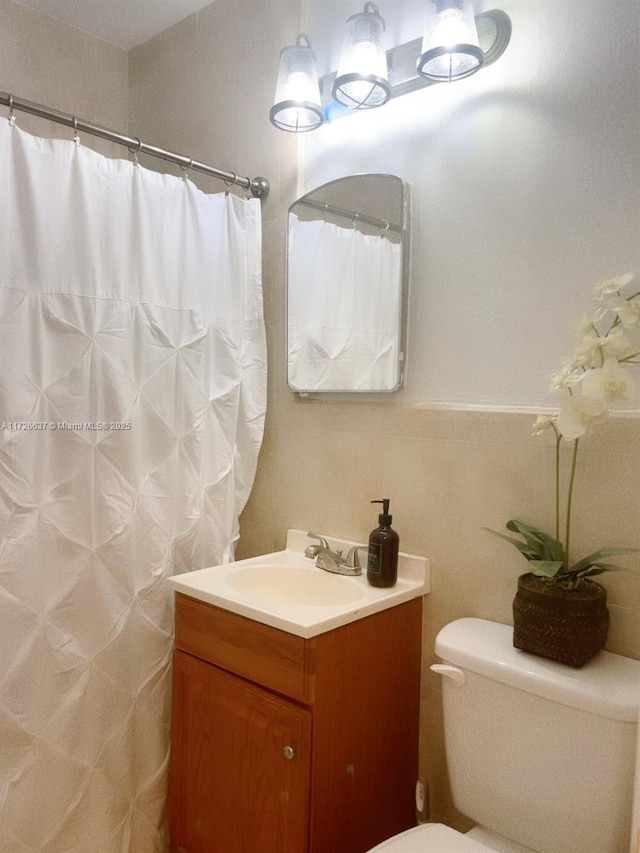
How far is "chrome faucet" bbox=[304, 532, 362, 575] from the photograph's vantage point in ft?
5.27

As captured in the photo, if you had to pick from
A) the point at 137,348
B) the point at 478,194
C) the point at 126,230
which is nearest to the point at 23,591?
the point at 137,348

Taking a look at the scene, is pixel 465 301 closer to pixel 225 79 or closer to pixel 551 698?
pixel 551 698

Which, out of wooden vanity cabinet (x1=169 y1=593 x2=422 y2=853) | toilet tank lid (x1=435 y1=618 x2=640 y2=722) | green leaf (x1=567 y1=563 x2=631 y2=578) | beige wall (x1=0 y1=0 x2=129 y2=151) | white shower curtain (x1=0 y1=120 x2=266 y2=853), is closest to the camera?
toilet tank lid (x1=435 y1=618 x2=640 y2=722)

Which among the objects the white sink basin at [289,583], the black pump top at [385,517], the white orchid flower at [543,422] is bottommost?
the white sink basin at [289,583]

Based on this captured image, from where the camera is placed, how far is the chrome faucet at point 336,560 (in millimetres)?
1605

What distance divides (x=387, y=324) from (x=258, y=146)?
2.55ft

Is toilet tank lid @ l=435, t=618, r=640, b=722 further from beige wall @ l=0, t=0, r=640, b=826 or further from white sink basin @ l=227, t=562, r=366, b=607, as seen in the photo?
white sink basin @ l=227, t=562, r=366, b=607

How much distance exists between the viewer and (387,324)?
1.60 metres

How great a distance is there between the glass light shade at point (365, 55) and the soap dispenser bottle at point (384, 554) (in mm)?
1032

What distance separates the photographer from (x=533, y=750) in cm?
117

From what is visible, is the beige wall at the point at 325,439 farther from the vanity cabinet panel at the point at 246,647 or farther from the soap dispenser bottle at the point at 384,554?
the vanity cabinet panel at the point at 246,647

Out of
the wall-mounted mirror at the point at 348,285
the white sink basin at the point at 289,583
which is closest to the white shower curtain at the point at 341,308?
the wall-mounted mirror at the point at 348,285

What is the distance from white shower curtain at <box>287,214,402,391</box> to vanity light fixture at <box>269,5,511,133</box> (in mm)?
302

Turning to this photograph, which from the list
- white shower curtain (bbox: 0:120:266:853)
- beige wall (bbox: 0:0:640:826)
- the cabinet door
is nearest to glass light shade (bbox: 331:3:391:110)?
beige wall (bbox: 0:0:640:826)
